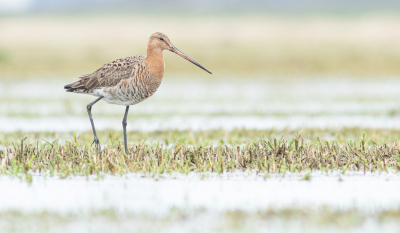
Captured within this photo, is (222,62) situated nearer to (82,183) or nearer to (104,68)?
(104,68)

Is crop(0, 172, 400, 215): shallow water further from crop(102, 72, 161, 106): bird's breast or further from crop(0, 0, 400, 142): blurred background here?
crop(0, 0, 400, 142): blurred background

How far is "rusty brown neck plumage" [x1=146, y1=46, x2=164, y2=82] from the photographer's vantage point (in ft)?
30.7

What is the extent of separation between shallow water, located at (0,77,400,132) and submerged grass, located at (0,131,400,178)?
4.62 metres

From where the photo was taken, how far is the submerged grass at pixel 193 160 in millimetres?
7988

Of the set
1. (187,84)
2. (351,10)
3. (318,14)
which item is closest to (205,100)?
(187,84)

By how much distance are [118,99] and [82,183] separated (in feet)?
7.95

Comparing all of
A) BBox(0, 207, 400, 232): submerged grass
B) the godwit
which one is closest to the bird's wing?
the godwit

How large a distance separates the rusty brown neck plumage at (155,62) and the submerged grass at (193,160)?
1.06 meters

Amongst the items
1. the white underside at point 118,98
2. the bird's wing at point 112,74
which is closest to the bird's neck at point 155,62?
the bird's wing at point 112,74

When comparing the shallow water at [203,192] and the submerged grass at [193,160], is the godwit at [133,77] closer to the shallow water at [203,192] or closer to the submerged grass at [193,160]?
the submerged grass at [193,160]

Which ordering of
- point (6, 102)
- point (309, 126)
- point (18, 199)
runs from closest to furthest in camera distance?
point (18, 199) → point (309, 126) → point (6, 102)

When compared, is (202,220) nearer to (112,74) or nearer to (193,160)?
(193,160)

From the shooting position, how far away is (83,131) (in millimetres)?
13055

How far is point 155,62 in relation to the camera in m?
9.40
